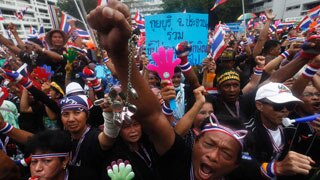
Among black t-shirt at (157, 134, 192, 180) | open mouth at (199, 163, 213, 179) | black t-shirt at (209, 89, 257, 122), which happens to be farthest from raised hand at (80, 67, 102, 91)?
open mouth at (199, 163, 213, 179)

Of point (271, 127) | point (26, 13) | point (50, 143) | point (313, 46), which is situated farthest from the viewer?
point (26, 13)

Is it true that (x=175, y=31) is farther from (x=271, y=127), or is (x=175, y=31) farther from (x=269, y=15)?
(x=269, y=15)

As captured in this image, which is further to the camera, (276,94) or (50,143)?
(276,94)

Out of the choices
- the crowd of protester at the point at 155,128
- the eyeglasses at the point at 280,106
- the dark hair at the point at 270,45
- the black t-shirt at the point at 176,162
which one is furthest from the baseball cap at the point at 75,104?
the dark hair at the point at 270,45

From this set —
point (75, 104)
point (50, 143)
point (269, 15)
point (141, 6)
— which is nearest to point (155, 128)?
point (50, 143)

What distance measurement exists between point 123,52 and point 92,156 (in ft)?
4.53

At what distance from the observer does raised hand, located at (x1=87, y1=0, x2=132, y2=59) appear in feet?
3.08

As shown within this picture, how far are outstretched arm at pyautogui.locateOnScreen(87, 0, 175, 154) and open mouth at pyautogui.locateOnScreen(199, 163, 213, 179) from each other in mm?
402

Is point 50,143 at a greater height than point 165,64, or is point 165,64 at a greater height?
point 165,64

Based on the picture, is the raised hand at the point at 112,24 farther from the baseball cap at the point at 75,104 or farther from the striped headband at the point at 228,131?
the baseball cap at the point at 75,104

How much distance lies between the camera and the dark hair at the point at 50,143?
205 centimetres

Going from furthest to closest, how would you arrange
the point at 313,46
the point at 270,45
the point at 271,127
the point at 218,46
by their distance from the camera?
the point at 270,45 < the point at 218,46 < the point at 313,46 < the point at 271,127

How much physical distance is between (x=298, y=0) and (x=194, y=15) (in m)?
45.0

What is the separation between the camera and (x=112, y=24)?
97 cm
